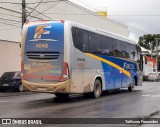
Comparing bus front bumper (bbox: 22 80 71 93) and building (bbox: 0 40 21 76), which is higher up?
building (bbox: 0 40 21 76)

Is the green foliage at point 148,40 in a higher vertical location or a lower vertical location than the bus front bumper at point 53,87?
higher

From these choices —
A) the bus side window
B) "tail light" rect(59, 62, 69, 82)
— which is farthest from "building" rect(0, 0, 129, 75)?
"tail light" rect(59, 62, 69, 82)

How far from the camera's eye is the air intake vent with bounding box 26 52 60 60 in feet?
52.7

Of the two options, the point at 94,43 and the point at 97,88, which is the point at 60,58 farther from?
the point at 97,88

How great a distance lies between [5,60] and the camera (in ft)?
104

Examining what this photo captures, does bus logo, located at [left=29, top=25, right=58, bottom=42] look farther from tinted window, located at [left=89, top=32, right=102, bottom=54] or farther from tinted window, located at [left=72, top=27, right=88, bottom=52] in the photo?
tinted window, located at [left=89, top=32, right=102, bottom=54]

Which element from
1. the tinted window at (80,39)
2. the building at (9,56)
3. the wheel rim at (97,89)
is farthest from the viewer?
the building at (9,56)

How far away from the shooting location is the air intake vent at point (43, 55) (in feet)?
52.7

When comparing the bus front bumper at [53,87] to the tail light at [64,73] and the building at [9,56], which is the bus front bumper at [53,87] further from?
the building at [9,56]

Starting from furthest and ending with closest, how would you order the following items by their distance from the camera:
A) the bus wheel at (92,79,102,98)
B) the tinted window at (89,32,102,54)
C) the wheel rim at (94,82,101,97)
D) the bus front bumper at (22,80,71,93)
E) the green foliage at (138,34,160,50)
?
the green foliage at (138,34,160,50), the wheel rim at (94,82,101,97), the bus wheel at (92,79,102,98), the tinted window at (89,32,102,54), the bus front bumper at (22,80,71,93)

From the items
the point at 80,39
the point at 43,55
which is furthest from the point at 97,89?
the point at 43,55

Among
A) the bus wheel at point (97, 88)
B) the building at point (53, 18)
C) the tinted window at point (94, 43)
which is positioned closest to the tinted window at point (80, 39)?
the tinted window at point (94, 43)

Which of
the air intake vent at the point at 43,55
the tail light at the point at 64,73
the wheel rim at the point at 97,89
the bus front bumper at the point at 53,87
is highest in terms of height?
the air intake vent at the point at 43,55

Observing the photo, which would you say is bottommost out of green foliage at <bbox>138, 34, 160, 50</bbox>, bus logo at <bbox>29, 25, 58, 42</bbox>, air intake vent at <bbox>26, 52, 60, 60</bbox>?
air intake vent at <bbox>26, 52, 60, 60</bbox>
